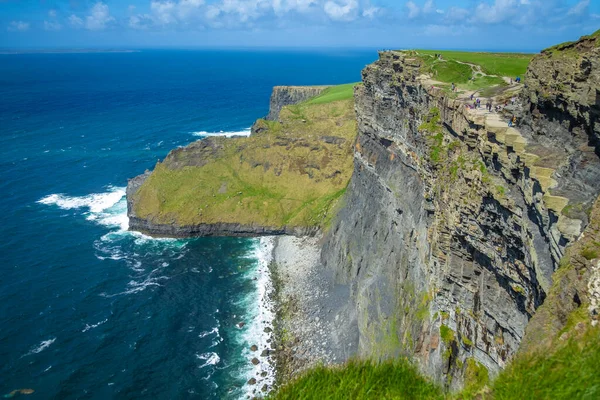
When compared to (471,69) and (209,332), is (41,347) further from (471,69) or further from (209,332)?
(471,69)

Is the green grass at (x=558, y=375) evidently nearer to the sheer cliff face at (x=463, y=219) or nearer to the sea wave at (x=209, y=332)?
the sheer cliff face at (x=463, y=219)

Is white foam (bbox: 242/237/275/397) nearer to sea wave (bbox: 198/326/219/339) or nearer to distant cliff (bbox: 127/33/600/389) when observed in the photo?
sea wave (bbox: 198/326/219/339)

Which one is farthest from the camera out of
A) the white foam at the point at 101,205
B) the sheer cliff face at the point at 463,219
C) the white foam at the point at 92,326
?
the white foam at the point at 101,205

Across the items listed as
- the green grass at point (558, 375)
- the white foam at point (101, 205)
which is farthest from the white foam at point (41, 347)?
the green grass at point (558, 375)

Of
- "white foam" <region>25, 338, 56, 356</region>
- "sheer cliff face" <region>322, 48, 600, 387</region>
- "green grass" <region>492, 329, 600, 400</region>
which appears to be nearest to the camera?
"green grass" <region>492, 329, 600, 400</region>

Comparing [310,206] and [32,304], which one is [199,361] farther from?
[310,206]

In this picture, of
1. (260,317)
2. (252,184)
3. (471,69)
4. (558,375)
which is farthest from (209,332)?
(558,375)

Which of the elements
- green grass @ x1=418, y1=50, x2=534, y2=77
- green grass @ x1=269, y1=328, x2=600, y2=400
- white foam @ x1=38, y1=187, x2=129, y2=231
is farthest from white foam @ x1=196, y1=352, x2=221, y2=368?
green grass @ x1=418, y1=50, x2=534, y2=77
